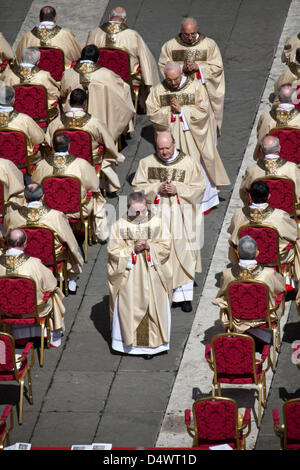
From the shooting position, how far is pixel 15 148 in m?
16.0

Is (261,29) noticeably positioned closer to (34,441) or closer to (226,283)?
(226,283)

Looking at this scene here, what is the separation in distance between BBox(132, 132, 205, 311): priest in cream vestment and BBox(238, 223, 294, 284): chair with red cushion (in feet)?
3.10

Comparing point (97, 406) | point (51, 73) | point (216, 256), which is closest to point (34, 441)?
point (97, 406)

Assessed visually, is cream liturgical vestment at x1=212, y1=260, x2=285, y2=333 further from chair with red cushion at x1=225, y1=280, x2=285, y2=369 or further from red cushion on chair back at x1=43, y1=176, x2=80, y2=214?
red cushion on chair back at x1=43, y1=176, x2=80, y2=214

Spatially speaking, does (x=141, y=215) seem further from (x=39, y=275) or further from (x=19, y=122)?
(x=19, y=122)

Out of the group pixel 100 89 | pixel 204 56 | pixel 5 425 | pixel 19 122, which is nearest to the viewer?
pixel 5 425

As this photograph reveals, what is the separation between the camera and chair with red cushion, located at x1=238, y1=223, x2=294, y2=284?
45.2 feet

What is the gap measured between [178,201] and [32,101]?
326cm

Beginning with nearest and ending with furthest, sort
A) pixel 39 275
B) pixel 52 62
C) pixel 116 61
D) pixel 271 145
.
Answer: pixel 39 275, pixel 271 145, pixel 116 61, pixel 52 62

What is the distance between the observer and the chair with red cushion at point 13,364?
12625mm

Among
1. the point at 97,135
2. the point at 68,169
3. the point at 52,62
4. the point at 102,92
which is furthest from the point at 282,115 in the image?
the point at 52,62

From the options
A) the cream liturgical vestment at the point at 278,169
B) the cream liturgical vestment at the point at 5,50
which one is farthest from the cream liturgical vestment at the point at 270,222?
the cream liturgical vestment at the point at 5,50

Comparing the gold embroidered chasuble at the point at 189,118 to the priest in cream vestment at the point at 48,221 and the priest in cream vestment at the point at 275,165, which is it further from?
the priest in cream vestment at the point at 48,221

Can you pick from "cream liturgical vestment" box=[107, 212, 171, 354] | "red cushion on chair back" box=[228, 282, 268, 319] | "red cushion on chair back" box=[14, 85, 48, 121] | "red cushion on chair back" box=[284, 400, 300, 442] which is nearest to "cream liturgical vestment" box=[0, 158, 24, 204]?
"red cushion on chair back" box=[14, 85, 48, 121]
